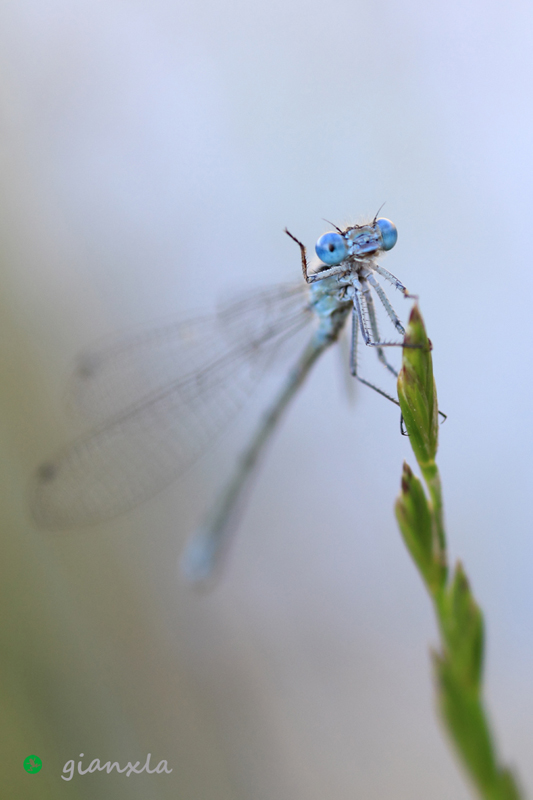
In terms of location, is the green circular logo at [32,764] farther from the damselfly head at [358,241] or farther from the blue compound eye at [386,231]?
the blue compound eye at [386,231]

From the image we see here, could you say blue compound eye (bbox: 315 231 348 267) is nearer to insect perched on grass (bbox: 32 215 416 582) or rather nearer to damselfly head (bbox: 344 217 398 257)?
damselfly head (bbox: 344 217 398 257)

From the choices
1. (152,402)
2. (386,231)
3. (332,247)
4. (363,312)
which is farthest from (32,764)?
(386,231)

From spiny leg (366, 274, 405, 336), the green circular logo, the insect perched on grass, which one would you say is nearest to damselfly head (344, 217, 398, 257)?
spiny leg (366, 274, 405, 336)

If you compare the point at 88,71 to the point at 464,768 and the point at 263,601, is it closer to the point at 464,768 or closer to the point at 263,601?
the point at 263,601

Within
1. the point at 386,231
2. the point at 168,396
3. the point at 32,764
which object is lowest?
the point at 32,764

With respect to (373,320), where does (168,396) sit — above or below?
above

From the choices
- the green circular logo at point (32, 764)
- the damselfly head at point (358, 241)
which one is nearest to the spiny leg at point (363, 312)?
the damselfly head at point (358, 241)

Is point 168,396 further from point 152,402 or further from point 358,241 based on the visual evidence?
point 358,241
